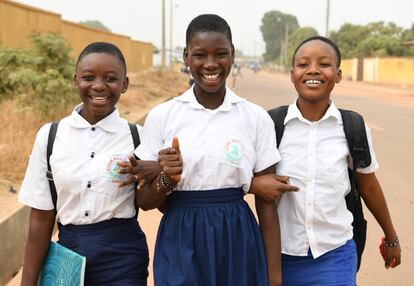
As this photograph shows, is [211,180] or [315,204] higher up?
[211,180]

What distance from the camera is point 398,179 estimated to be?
694 centimetres

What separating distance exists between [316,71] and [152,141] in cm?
78

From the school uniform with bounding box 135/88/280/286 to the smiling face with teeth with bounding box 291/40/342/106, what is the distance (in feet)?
1.22

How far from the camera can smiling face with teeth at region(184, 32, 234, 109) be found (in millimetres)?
2080

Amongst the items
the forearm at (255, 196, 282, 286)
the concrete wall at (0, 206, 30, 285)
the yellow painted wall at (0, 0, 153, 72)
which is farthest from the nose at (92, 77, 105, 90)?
the yellow painted wall at (0, 0, 153, 72)

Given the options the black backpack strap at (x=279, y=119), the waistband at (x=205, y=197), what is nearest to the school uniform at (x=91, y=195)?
the waistband at (x=205, y=197)

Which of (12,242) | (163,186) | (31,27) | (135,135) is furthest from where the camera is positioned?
(31,27)

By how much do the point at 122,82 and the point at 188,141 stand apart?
46cm

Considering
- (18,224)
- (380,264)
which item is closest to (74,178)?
(18,224)

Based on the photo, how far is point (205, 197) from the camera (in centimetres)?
206

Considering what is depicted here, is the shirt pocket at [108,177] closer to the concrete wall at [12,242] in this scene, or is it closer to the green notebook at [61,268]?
the green notebook at [61,268]

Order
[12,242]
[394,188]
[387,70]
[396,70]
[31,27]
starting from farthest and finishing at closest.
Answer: [387,70]
[396,70]
[31,27]
[394,188]
[12,242]

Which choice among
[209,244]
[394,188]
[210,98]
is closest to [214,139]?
[210,98]

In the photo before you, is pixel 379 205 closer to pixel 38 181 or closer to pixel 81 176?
pixel 81 176
